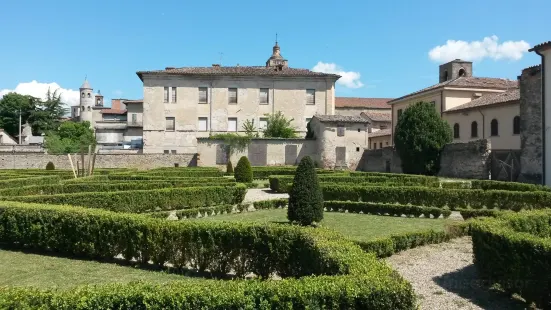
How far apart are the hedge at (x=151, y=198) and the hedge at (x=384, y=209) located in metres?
4.11

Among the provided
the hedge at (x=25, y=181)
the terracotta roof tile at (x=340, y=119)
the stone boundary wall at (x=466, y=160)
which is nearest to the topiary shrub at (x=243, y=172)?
the hedge at (x=25, y=181)

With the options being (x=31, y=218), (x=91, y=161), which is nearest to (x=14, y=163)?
(x=91, y=161)

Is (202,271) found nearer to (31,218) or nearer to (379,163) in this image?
(31,218)

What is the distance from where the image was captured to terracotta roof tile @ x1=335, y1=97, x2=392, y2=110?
71375mm

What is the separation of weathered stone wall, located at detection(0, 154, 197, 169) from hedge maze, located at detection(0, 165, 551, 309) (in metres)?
27.4

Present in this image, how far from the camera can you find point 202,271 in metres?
8.54

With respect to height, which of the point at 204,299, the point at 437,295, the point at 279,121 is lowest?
the point at 437,295

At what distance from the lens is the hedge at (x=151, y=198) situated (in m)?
14.1

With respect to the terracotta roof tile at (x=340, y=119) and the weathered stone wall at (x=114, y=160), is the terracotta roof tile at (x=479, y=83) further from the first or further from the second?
the weathered stone wall at (x=114, y=160)

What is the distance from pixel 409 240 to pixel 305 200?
3167 millimetres

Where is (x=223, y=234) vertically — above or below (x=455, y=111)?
below

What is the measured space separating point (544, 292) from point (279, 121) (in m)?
41.7

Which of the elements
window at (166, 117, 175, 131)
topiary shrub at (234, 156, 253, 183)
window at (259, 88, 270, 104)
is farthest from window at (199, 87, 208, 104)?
topiary shrub at (234, 156, 253, 183)

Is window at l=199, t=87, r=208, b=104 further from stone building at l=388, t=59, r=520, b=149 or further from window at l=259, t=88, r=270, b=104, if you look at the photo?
stone building at l=388, t=59, r=520, b=149
